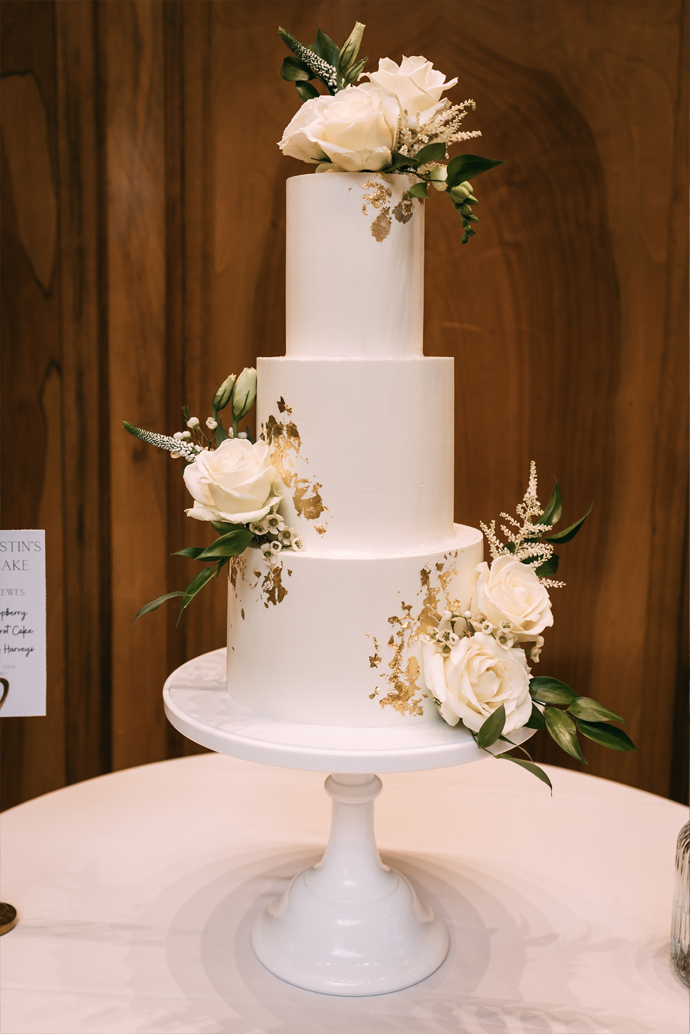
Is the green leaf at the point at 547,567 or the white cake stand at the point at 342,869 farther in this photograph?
the green leaf at the point at 547,567

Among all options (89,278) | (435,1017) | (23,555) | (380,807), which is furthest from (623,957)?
(89,278)

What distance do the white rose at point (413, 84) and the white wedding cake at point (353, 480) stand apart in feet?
0.27

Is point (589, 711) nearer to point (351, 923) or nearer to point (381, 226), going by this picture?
point (351, 923)

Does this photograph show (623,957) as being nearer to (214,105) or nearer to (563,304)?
(563,304)

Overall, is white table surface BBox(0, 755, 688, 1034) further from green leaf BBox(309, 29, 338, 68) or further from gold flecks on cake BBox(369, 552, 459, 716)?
green leaf BBox(309, 29, 338, 68)

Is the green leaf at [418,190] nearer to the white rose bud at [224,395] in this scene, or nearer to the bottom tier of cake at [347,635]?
the white rose bud at [224,395]

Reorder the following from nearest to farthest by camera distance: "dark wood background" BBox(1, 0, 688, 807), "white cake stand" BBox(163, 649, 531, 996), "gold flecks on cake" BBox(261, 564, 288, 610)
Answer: "white cake stand" BBox(163, 649, 531, 996)
"gold flecks on cake" BBox(261, 564, 288, 610)
"dark wood background" BBox(1, 0, 688, 807)

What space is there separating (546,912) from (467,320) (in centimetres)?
112

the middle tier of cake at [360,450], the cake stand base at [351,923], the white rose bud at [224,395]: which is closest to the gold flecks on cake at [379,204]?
the middle tier of cake at [360,450]

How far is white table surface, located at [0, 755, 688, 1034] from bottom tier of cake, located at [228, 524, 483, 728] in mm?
319

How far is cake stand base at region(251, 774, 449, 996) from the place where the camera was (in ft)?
3.55

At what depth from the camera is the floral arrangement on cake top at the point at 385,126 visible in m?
1.02

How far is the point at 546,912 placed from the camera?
1.23 metres

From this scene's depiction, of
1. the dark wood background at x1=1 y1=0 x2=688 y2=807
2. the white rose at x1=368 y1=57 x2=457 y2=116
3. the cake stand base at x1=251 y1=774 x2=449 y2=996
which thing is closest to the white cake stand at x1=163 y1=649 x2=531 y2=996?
the cake stand base at x1=251 y1=774 x2=449 y2=996
